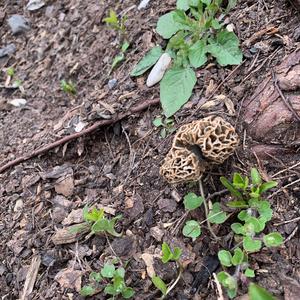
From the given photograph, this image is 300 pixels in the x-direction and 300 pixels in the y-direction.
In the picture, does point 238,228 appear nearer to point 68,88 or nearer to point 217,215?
point 217,215

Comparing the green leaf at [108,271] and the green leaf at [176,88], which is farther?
the green leaf at [176,88]

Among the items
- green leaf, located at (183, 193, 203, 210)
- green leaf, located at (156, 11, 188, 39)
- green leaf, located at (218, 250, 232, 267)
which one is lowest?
green leaf, located at (218, 250, 232, 267)

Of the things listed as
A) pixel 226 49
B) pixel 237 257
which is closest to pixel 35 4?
pixel 226 49

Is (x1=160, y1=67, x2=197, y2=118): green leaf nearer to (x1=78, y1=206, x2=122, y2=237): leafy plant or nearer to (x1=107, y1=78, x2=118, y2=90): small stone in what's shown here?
(x1=107, y1=78, x2=118, y2=90): small stone

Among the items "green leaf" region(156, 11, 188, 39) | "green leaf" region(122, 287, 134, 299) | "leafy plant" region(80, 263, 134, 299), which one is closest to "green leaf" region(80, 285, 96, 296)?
"leafy plant" region(80, 263, 134, 299)

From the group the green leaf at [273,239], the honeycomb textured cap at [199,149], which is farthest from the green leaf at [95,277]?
the green leaf at [273,239]

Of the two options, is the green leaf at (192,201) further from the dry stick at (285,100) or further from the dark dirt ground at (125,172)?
the dry stick at (285,100)
